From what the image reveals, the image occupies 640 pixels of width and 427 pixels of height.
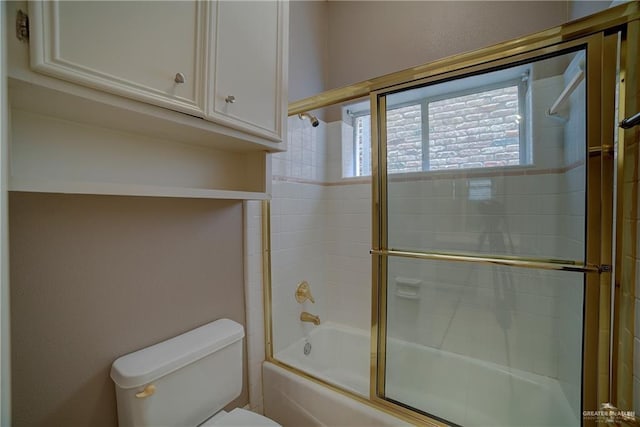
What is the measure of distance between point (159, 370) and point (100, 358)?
7.9 inches

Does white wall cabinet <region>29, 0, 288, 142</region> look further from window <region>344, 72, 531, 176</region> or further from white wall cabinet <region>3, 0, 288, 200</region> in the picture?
window <region>344, 72, 531, 176</region>

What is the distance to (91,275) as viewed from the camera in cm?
86

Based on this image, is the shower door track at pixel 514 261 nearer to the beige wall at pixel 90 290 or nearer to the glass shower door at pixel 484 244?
the glass shower door at pixel 484 244

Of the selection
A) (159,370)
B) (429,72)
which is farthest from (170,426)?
(429,72)

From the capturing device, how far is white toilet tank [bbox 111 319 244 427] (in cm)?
85

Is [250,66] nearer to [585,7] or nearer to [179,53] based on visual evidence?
[179,53]

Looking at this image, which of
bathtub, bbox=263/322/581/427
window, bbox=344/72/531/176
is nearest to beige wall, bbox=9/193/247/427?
bathtub, bbox=263/322/581/427

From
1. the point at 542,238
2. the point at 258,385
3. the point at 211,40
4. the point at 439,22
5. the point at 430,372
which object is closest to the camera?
the point at 211,40

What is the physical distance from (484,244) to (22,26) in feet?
6.21

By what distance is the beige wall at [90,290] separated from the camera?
75 cm

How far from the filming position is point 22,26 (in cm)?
53

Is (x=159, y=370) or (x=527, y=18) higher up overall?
(x=527, y=18)

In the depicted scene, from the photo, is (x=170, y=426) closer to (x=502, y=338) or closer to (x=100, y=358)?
(x=100, y=358)

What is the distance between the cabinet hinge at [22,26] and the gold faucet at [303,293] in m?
1.59
